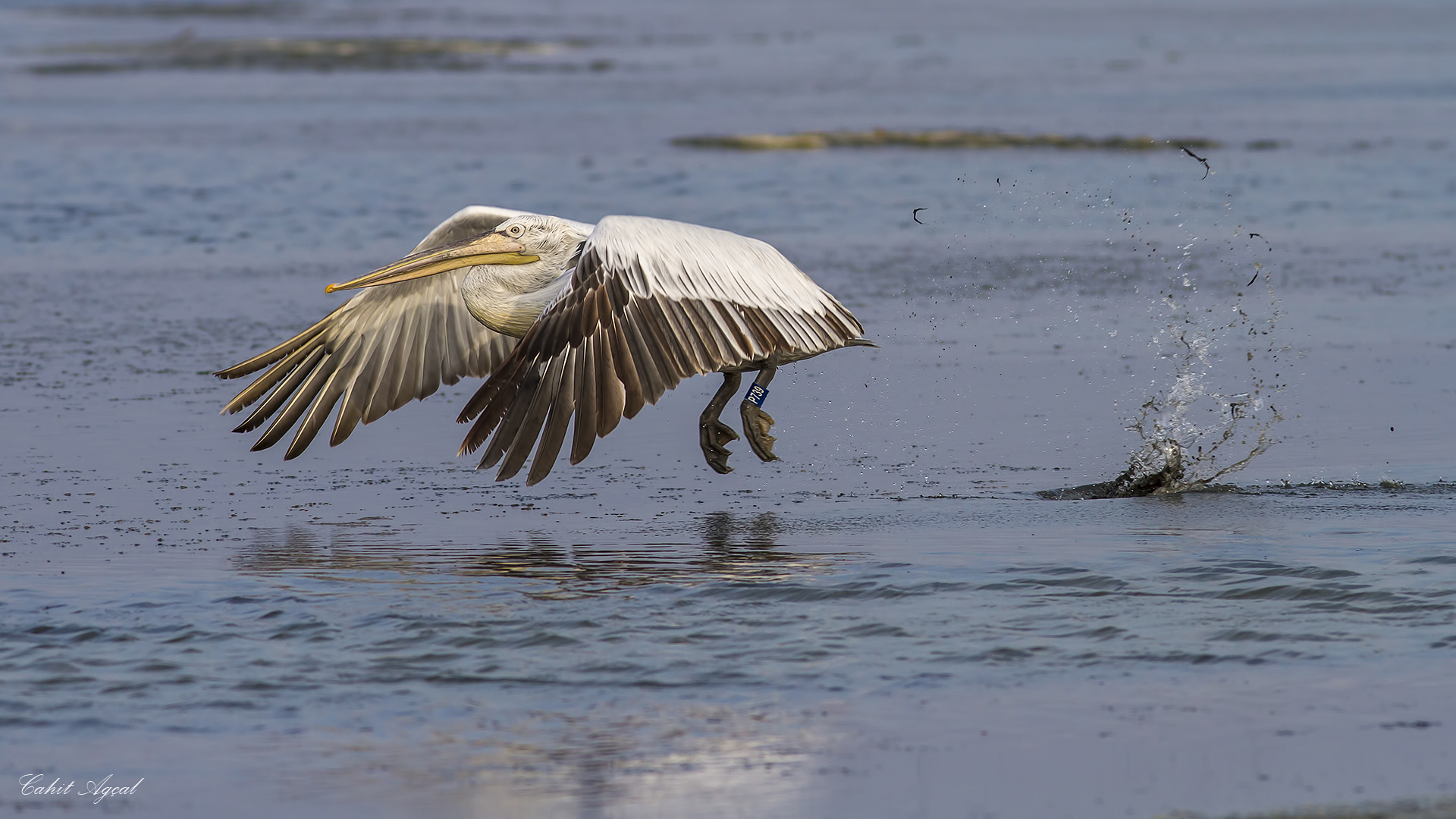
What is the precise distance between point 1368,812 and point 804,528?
291 centimetres

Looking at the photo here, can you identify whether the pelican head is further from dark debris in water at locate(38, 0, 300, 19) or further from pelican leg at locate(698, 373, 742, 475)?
dark debris in water at locate(38, 0, 300, 19)

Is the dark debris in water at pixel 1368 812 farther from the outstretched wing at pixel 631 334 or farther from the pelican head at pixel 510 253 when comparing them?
the pelican head at pixel 510 253

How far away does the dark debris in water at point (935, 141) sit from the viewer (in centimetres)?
1639

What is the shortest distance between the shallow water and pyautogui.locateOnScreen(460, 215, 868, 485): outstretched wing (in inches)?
16.3

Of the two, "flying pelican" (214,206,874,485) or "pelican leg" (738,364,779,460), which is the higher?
"flying pelican" (214,206,874,485)

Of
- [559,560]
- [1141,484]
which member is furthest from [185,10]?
[559,560]

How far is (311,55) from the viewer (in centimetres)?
2930

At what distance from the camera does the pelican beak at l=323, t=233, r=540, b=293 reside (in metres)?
6.92

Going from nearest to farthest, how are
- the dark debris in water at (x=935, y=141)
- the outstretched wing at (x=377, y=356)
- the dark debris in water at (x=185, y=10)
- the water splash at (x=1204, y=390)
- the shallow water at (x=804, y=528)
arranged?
the shallow water at (x=804, y=528) < the water splash at (x=1204, y=390) < the outstretched wing at (x=377, y=356) < the dark debris in water at (x=935, y=141) < the dark debris in water at (x=185, y=10)

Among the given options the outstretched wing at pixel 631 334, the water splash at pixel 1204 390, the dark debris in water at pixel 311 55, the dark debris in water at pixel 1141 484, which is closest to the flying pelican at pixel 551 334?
the outstretched wing at pixel 631 334

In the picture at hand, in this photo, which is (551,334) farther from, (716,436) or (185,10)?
(185,10)

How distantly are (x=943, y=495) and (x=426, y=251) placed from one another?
7.72 feet

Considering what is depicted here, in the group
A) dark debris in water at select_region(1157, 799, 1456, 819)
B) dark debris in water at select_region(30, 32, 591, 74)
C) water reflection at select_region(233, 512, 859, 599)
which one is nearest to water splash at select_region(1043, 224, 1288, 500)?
water reflection at select_region(233, 512, 859, 599)

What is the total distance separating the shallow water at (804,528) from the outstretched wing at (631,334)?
1.36 ft
